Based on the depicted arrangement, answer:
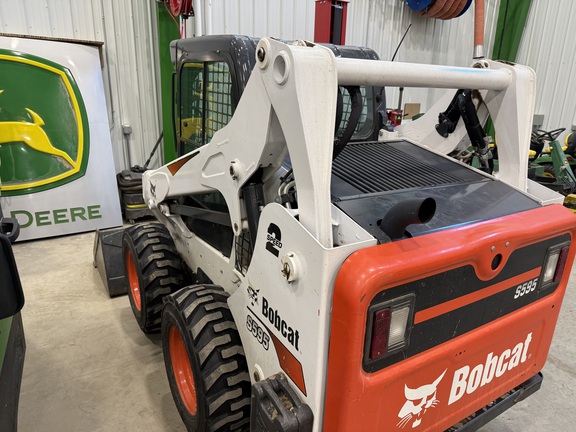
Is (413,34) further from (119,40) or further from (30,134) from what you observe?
(30,134)

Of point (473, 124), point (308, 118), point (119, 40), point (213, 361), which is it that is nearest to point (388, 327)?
point (308, 118)

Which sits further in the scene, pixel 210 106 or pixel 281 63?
pixel 210 106

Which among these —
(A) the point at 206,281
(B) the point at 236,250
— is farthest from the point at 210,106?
(A) the point at 206,281

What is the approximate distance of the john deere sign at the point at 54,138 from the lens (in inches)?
161

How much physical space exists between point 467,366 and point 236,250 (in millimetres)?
1022

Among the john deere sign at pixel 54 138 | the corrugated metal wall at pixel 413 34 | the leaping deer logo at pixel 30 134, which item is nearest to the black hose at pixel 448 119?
the john deere sign at pixel 54 138

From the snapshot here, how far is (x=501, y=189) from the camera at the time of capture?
5.72 ft

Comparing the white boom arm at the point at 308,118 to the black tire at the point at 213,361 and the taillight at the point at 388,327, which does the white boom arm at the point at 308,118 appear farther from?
the black tire at the point at 213,361

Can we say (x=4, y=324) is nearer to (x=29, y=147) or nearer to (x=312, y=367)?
(x=312, y=367)

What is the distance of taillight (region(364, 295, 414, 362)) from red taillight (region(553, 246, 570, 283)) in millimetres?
763

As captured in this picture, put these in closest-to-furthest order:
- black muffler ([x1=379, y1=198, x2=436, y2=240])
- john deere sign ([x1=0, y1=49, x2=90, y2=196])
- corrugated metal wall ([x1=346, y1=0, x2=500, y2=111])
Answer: black muffler ([x1=379, y1=198, x2=436, y2=240])
john deere sign ([x1=0, y1=49, x2=90, y2=196])
corrugated metal wall ([x1=346, y1=0, x2=500, y2=111])

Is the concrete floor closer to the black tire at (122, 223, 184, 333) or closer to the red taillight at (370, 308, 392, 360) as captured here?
the black tire at (122, 223, 184, 333)

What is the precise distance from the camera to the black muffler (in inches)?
42.6

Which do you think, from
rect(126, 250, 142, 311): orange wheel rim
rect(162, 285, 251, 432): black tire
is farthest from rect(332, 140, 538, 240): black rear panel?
rect(126, 250, 142, 311): orange wheel rim
